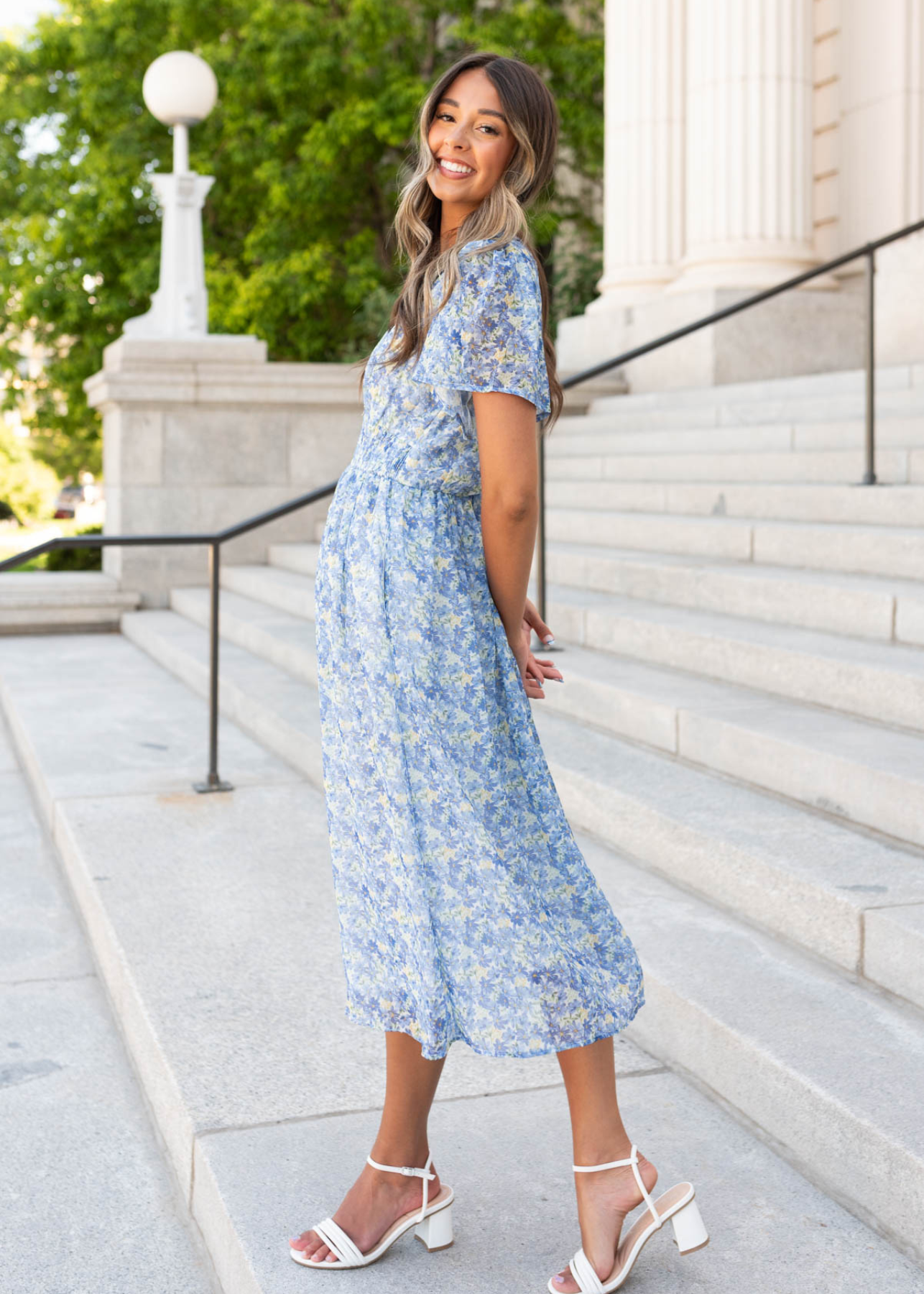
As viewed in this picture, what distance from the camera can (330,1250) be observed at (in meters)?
2.39

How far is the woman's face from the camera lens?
87.9 inches

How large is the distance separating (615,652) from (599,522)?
1921mm

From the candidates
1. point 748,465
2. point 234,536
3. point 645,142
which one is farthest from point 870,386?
point 645,142

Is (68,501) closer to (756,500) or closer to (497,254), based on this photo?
(756,500)

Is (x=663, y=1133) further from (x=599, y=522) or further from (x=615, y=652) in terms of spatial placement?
(x=599, y=522)

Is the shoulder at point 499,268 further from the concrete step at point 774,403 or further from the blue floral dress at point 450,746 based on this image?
the concrete step at point 774,403

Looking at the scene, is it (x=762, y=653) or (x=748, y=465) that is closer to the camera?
(x=762, y=653)

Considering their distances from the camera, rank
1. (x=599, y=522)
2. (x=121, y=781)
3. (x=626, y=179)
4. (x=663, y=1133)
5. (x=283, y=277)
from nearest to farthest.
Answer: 1. (x=663, y=1133)
2. (x=121, y=781)
3. (x=599, y=522)
4. (x=626, y=179)
5. (x=283, y=277)

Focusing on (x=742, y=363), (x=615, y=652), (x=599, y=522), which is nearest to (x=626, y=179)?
(x=742, y=363)

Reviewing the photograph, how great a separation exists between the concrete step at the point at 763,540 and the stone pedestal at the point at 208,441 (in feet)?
10.6

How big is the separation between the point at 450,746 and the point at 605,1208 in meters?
0.78

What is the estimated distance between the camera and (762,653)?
16.2 feet

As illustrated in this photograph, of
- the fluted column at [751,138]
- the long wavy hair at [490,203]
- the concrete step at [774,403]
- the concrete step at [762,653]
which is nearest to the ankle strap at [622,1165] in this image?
the long wavy hair at [490,203]

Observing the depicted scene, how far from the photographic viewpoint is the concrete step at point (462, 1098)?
2.42 metres
